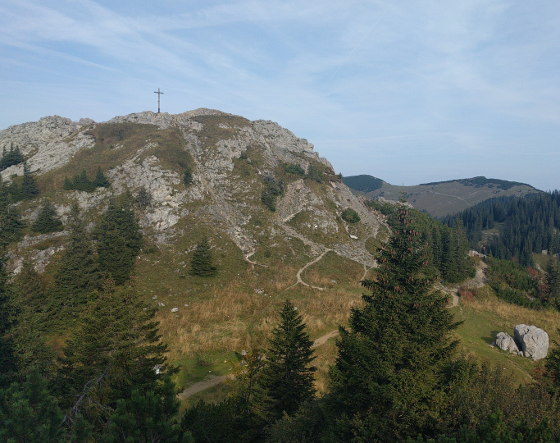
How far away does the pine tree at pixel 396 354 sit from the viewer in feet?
43.0

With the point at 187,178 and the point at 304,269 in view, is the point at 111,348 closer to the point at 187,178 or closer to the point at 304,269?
the point at 304,269

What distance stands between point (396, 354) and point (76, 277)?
3833cm

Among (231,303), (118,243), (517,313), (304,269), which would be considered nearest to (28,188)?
(118,243)

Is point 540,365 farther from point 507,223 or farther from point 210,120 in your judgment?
point 507,223

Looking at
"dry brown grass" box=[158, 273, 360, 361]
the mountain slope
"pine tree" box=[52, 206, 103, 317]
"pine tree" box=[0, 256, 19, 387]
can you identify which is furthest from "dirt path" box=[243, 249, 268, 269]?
"pine tree" box=[0, 256, 19, 387]

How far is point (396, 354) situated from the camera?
14.3 m

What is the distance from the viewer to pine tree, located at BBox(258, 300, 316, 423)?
775 inches

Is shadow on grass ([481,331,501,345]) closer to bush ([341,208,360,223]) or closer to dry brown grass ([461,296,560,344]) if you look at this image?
dry brown grass ([461,296,560,344])

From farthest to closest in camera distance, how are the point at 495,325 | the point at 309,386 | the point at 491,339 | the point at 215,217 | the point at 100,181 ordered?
the point at 100,181 → the point at 215,217 → the point at 495,325 → the point at 491,339 → the point at 309,386

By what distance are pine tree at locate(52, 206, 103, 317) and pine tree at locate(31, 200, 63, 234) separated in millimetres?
15706

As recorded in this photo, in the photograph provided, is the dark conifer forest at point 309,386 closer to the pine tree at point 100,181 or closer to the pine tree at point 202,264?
the pine tree at point 202,264

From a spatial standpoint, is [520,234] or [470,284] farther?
[520,234]

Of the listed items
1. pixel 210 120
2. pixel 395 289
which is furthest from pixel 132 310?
pixel 210 120

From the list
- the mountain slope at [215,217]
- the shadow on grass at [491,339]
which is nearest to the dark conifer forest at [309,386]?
the mountain slope at [215,217]
